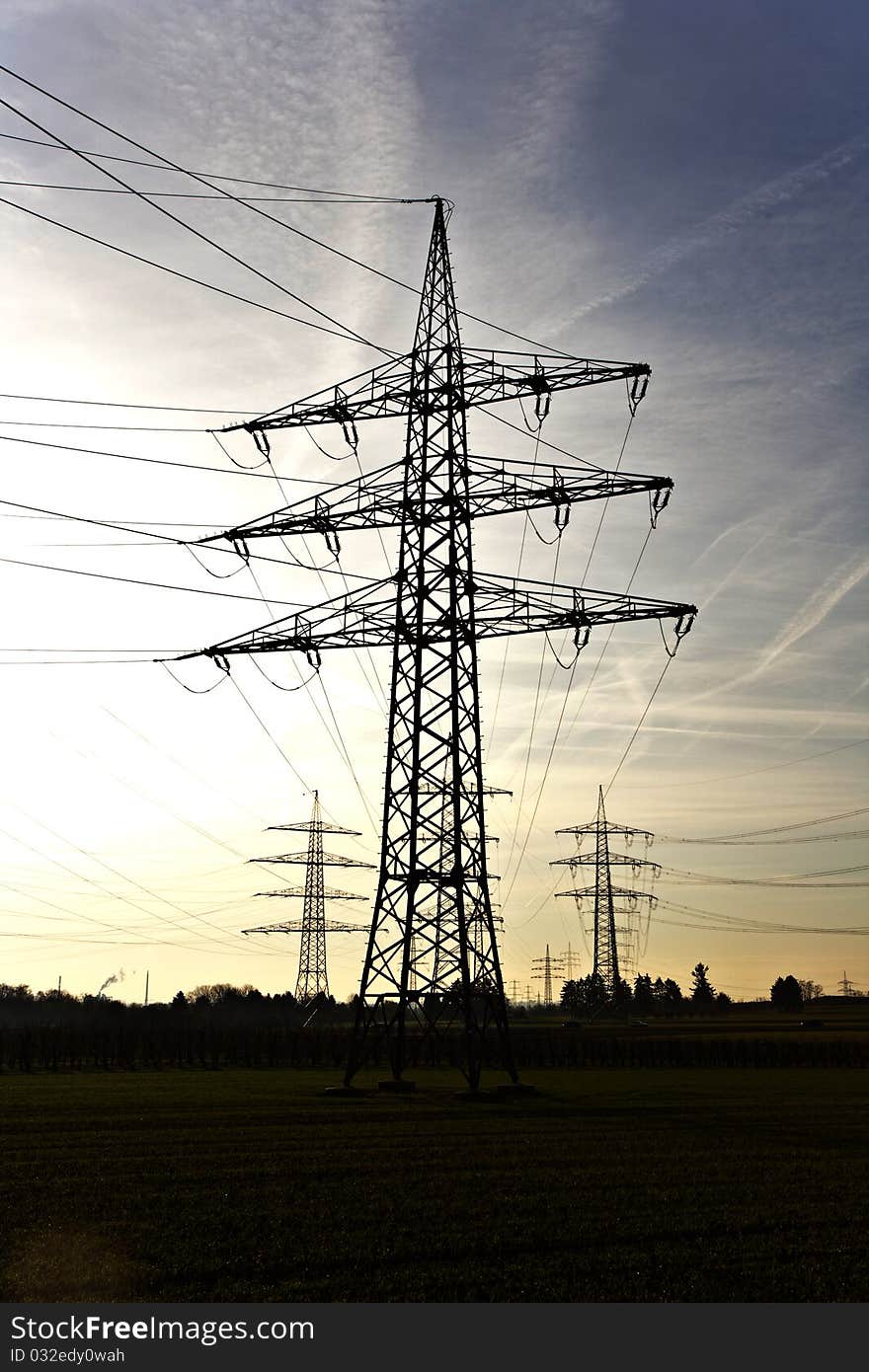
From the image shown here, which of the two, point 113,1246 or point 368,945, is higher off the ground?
point 368,945

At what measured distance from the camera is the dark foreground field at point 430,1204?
43.8 ft

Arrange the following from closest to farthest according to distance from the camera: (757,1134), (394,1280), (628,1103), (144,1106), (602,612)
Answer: (394,1280), (757,1134), (602,612), (144,1106), (628,1103)

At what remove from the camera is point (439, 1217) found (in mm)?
16938

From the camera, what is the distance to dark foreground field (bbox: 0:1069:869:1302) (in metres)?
13.3

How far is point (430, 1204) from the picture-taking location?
58.4 ft

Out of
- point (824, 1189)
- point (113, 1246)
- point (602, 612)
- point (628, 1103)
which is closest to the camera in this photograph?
point (113, 1246)

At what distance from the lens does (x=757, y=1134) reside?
2972cm

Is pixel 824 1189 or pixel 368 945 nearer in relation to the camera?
pixel 824 1189
